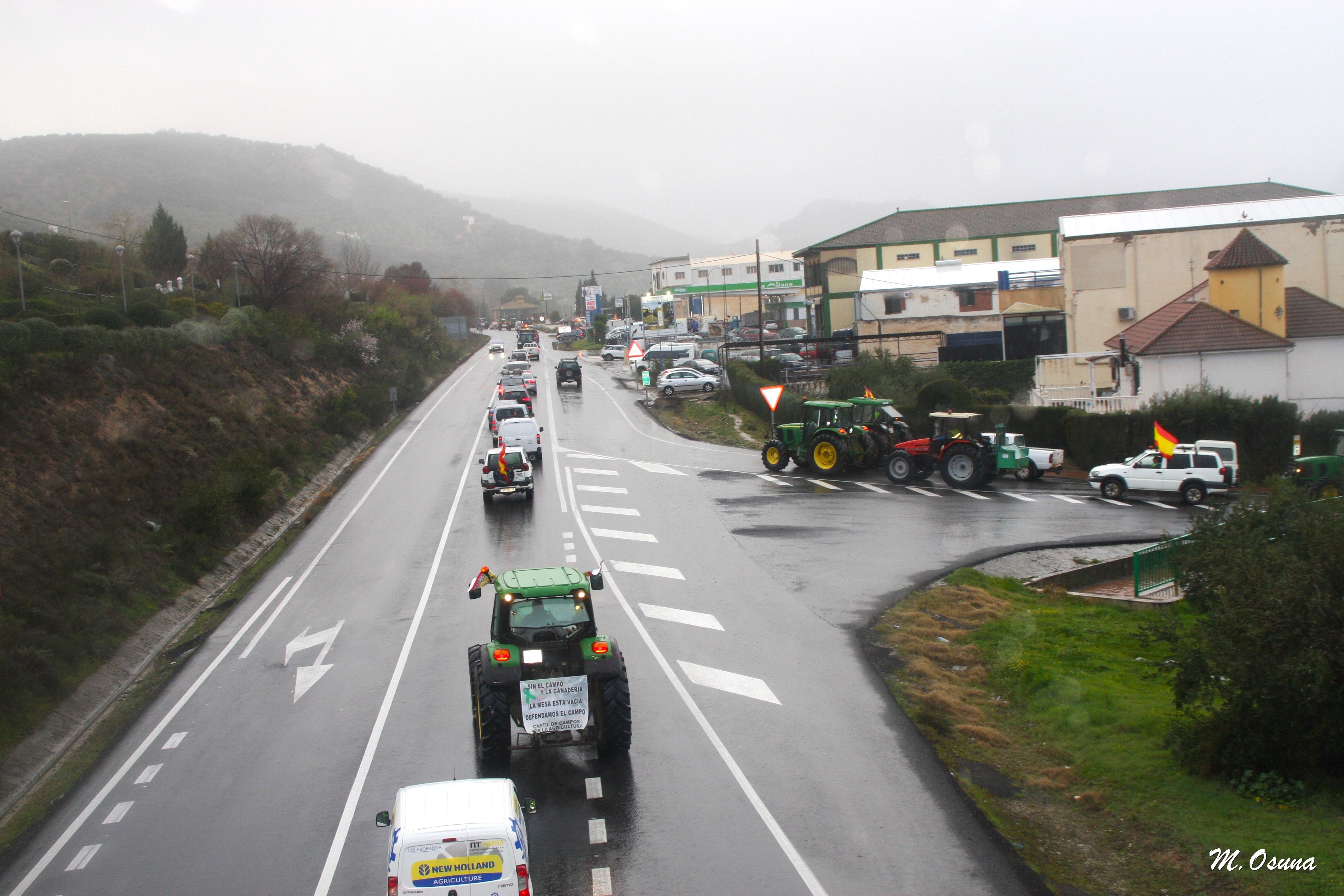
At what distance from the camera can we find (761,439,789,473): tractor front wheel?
3275cm

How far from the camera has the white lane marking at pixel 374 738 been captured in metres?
9.77

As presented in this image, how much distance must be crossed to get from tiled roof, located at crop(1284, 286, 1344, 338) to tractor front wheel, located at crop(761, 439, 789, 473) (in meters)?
19.8

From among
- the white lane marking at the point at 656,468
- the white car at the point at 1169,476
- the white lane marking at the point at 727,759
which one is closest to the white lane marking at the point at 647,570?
the white lane marking at the point at 727,759

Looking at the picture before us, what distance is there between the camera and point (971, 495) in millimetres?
28844

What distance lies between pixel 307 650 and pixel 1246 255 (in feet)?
119

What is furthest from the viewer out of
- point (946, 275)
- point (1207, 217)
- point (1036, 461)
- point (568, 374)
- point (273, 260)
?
point (946, 275)

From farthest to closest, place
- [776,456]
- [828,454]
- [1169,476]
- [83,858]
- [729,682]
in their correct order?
[776,456] → [828,454] → [1169,476] → [729,682] → [83,858]

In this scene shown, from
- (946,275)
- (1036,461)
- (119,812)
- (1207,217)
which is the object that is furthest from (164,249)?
(119,812)

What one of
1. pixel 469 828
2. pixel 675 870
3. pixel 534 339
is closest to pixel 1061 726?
pixel 675 870

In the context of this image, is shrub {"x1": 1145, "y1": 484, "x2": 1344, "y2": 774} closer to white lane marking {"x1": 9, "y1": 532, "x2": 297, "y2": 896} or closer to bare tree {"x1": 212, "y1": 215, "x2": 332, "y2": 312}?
white lane marking {"x1": 9, "y1": 532, "x2": 297, "y2": 896}

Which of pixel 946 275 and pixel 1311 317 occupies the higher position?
pixel 946 275

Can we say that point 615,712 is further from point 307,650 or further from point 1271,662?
point 307,650

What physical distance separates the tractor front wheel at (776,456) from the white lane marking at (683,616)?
14.8 metres

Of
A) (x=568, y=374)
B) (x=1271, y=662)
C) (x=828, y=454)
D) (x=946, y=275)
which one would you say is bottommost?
(x=1271, y=662)
